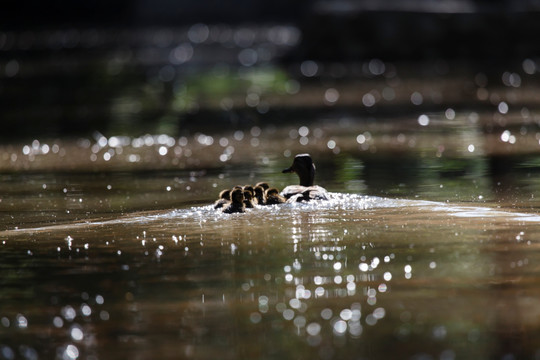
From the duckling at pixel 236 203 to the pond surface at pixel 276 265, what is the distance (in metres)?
0.07

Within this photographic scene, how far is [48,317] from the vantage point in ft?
21.1

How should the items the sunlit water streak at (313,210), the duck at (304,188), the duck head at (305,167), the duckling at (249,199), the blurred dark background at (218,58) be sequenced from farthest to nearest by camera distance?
the blurred dark background at (218,58) → the duck head at (305,167) → the duck at (304,188) → the duckling at (249,199) → the sunlit water streak at (313,210)

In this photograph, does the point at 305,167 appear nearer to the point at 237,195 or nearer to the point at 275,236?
the point at 237,195

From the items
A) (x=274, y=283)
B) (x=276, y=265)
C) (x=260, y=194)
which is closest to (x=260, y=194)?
(x=260, y=194)

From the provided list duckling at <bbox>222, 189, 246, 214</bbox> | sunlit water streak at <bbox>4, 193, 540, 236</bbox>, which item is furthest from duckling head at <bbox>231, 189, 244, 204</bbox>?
sunlit water streak at <bbox>4, 193, 540, 236</bbox>

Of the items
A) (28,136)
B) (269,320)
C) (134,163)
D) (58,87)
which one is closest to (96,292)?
(269,320)

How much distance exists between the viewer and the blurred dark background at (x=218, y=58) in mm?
20347

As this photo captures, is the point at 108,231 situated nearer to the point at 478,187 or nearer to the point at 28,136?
the point at 478,187

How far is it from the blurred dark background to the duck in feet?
23.1

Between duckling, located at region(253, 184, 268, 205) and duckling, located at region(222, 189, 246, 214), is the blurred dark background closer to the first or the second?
duckling, located at region(253, 184, 268, 205)

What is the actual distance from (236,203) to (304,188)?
85 centimetres

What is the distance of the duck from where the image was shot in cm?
977

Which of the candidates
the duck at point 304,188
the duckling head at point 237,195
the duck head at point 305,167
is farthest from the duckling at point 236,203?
the duck head at point 305,167

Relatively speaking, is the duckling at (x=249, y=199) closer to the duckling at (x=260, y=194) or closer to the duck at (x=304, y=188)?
the duckling at (x=260, y=194)
